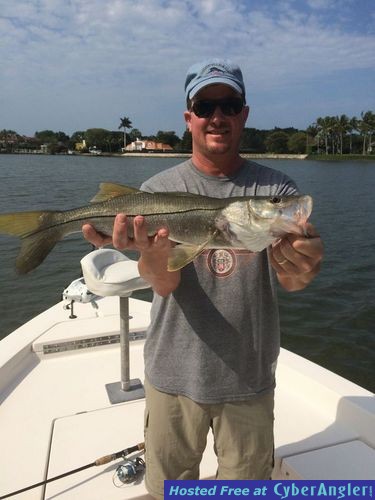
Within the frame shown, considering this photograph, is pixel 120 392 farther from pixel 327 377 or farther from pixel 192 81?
pixel 192 81

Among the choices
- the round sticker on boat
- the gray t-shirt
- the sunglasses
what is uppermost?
the sunglasses

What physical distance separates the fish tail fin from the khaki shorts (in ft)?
3.60

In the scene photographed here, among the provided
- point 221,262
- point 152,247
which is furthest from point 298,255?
point 152,247

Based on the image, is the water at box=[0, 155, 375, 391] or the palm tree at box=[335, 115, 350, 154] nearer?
the water at box=[0, 155, 375, 391]

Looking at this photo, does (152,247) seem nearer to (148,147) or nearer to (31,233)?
(31,233)

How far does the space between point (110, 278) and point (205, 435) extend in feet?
5.35

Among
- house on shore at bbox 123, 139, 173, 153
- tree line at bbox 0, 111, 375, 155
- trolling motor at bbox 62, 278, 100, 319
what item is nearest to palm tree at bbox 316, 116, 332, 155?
tree line at bbox 0, 111, 375, 155

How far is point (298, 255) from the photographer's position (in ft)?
7.80

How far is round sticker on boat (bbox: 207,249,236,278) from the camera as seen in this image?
2.67 m

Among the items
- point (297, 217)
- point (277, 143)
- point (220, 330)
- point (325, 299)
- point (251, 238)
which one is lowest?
point (325, 299)

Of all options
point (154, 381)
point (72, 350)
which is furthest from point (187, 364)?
point (72, 350)

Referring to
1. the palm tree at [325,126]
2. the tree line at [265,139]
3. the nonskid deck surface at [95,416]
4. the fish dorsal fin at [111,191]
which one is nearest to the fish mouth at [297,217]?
the fish dorsal fin at [111,191]

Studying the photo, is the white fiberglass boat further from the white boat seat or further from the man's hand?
the man's hand

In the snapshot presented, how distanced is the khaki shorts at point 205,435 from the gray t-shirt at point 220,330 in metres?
0.09
